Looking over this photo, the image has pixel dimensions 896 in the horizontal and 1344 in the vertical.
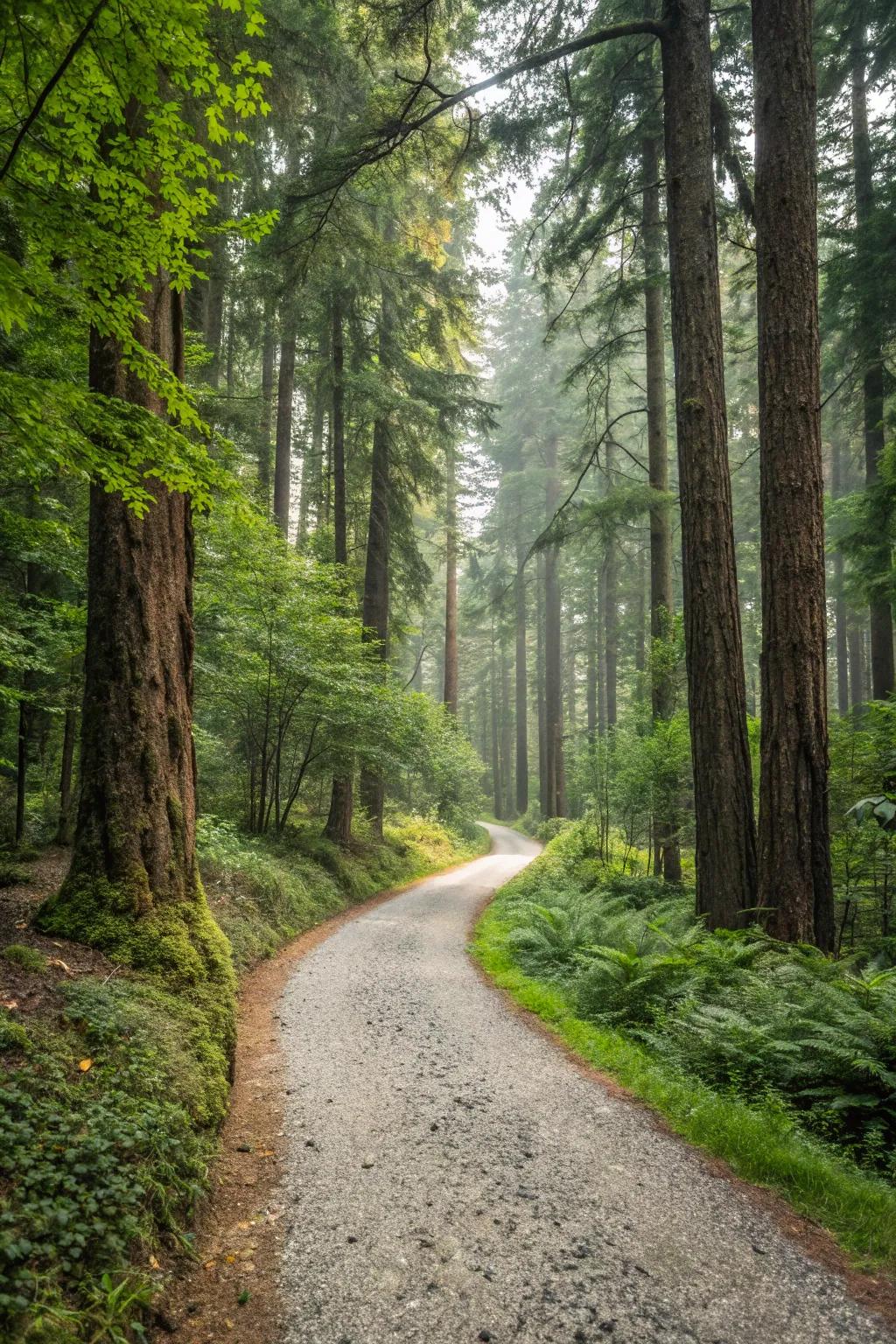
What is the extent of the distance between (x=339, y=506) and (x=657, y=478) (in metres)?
6.73

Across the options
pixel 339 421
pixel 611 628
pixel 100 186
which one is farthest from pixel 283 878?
pixel 611 628

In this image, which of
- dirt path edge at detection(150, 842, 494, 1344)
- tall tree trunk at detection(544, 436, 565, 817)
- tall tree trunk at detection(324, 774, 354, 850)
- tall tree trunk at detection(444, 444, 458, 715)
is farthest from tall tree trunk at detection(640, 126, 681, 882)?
tall tree trunk at detection(544, 436, 565, 817)

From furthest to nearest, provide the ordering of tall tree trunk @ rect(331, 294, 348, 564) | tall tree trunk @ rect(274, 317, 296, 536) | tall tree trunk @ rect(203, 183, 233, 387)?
1. tall tree trunk @ rect(274, 317, 296, 536)
2. tall tree trunk @ rect(331, 294, 348, 564)
3. tall tree trunk @ rect(203, 183, 233, 387)

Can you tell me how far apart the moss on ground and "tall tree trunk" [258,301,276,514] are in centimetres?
842

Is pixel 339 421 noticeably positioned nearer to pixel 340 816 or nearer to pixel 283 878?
pixel 340 816

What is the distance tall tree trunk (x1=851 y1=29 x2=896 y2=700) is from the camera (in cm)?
1131

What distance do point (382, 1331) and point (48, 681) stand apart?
7974mm

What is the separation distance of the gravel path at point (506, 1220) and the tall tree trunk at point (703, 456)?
310 cm

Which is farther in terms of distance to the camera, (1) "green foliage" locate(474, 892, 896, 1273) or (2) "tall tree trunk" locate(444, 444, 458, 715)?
(2) "tall tree trunk" locate(444, 444, 458, 715)

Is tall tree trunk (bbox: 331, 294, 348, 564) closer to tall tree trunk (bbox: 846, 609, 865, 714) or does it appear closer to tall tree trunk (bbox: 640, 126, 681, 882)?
tall tree trunk (bbox: 640, 126, 681, 882)

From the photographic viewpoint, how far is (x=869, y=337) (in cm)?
1154

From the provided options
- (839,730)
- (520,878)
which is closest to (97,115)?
(839,730)

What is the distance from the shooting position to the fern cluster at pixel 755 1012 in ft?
11.8

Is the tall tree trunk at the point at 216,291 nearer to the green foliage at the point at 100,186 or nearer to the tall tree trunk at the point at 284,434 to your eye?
the tall tree trunk at the point at 284,434
